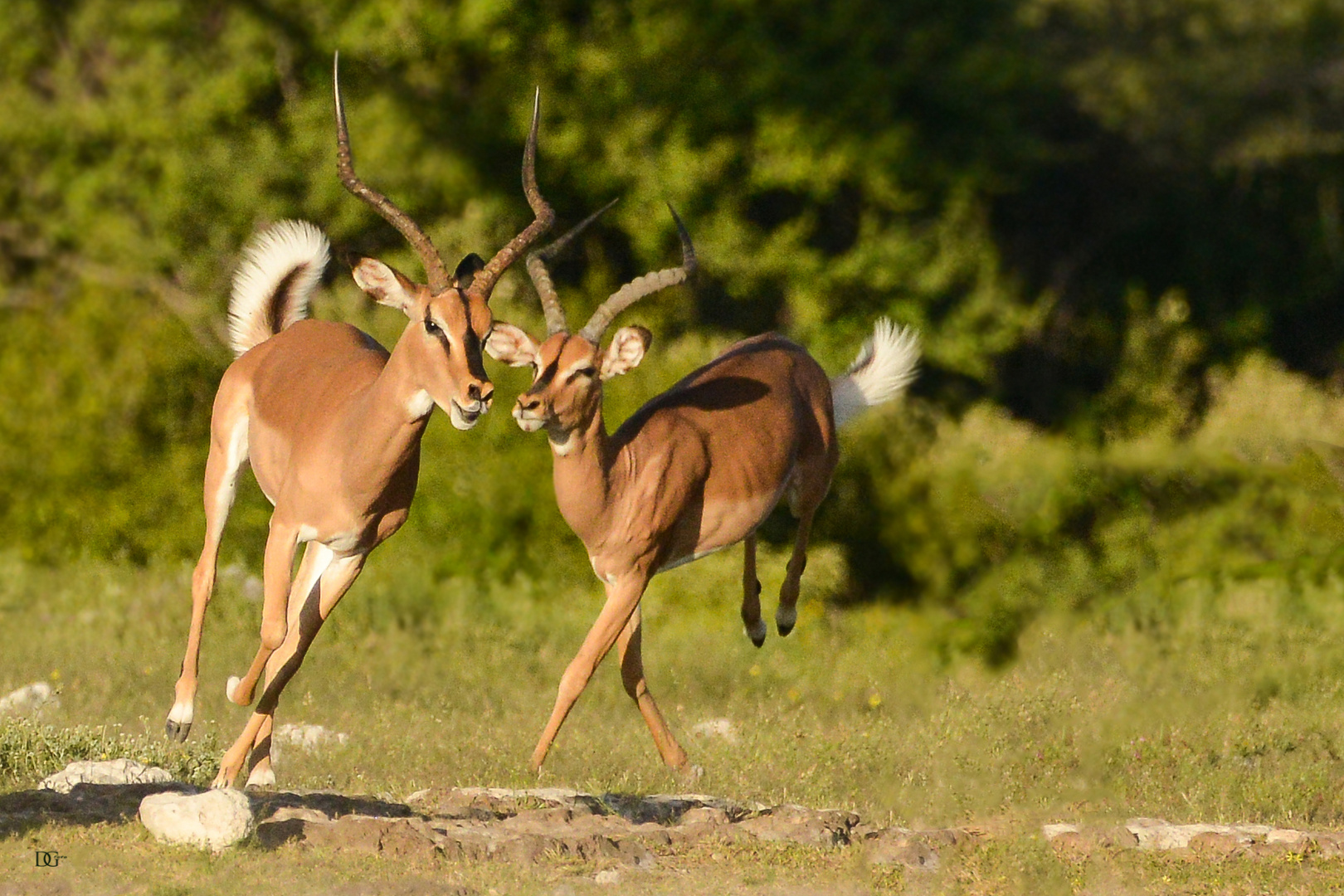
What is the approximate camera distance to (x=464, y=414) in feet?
23.6

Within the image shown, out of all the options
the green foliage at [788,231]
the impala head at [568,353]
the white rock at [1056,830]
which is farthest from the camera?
the green foliage at [788,231]

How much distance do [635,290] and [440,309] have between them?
39.0 inches

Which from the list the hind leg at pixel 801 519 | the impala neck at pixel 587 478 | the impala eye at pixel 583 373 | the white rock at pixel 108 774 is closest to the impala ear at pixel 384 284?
the impala eye at pixel 583 373

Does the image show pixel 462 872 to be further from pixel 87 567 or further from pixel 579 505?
pixel 87 567

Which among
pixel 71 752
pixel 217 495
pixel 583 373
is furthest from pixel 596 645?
pixel 71 752

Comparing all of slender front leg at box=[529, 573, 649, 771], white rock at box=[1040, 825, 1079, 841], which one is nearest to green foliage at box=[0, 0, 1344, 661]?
white rock at box=[1040, 825, 1079, 841]

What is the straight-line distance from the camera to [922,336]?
64.8ft

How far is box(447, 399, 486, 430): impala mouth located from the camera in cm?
711

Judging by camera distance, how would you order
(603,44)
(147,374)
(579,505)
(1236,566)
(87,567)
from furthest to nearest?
(603,44) < (147,374) < (87,567) < (1236,566) < (579,505)

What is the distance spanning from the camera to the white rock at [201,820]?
6617mm

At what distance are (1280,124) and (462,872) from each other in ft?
67.9

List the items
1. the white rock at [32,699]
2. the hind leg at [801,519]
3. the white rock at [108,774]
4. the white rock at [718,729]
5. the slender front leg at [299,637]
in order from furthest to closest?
the white rock at [32,699] < the white rock at [718,729] < the hind leg at [801,519] < the slender front leg at [299,637] < the white rock at [108,774]

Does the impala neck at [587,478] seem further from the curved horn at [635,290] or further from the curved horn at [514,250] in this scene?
the curved horn at [514,250]

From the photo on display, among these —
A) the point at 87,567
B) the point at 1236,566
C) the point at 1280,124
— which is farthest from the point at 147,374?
the point at 1280,124
